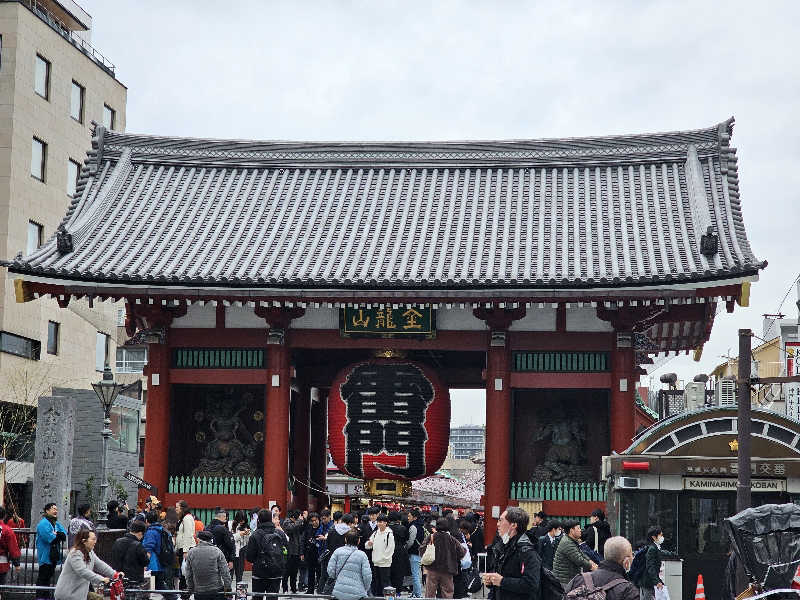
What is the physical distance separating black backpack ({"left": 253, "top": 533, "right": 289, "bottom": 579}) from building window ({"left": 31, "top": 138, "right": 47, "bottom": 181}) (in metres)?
36.0

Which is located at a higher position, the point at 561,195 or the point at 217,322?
the point at 561,195

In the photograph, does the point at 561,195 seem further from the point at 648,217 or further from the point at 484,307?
the point at 484,307

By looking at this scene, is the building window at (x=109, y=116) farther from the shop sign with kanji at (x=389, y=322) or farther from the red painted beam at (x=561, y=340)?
the red painted beam at (x=561, y=340)

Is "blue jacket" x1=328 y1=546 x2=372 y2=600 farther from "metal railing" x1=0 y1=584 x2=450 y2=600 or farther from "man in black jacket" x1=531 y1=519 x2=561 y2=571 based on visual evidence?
"man in black jacket" x1=531 y1=519 x2=561 y2=571

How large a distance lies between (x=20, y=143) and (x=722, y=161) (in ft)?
102

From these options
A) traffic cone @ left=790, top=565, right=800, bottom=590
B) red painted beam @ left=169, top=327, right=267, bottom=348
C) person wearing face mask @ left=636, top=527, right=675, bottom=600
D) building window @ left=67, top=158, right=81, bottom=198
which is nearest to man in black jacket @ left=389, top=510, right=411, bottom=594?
person wearing face mask @ left=636, top=527, right=675, bottom=600

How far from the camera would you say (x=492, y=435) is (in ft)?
90.4

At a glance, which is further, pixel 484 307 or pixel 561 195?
pixel 561 195

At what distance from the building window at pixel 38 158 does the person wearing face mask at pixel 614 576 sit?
4476 cm

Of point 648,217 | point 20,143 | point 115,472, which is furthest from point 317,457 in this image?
point 20,143

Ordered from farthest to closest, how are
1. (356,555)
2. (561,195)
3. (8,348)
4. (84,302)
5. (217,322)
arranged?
(84,302) → (8,348) → (561,195) → (217,322) → (356,555)

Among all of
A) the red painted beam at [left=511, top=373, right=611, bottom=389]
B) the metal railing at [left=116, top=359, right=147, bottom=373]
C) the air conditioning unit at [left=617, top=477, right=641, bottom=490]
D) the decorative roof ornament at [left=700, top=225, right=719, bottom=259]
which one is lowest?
the air conditioning unit at [left=617, top=477, right=641, bottom=490]

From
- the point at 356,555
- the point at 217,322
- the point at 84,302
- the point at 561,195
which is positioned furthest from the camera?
the point at 84,302

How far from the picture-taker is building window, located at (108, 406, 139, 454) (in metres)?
50.2
